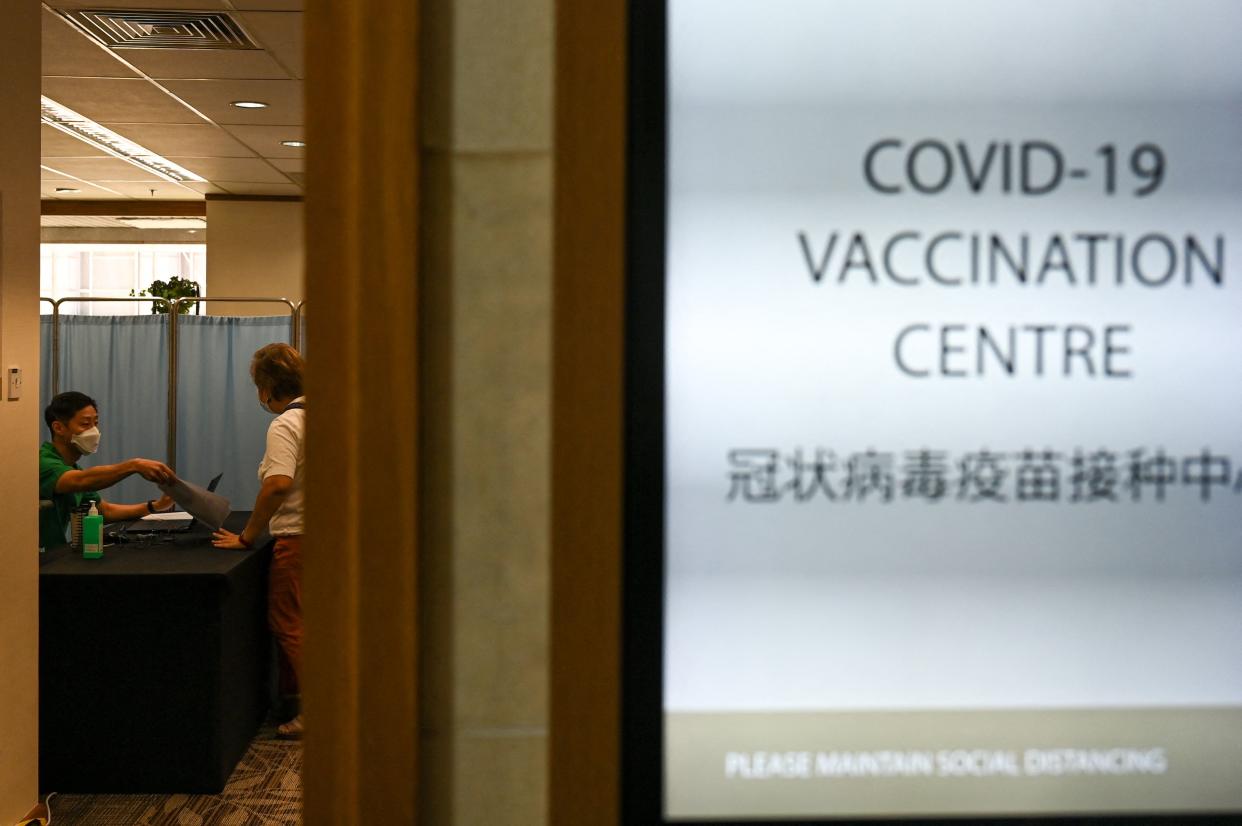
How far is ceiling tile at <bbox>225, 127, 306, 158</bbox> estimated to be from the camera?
6523 mm

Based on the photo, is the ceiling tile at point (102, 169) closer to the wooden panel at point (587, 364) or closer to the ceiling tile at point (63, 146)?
the ceiling tile at point (63, 146)

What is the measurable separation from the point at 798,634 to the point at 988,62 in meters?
0.46

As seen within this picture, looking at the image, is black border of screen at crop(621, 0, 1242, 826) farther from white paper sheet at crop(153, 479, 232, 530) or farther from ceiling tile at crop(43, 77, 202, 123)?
ceiling tile at crop(43, 77, 202, 123)

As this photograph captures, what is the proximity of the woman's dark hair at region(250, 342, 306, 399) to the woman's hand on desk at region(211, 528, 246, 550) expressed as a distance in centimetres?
62

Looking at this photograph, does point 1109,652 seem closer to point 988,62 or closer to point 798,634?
point 798,634

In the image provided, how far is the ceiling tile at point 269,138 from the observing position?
652 cm

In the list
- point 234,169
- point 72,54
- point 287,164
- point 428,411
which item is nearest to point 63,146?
point 234,169

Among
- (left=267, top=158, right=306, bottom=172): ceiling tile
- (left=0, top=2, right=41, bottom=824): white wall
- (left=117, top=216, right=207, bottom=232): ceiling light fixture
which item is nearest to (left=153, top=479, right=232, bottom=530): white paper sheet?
(left=0, top=2, right=41, bottom=824): white wall

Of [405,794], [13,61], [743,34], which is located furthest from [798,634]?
[13,61]

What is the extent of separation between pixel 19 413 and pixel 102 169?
18.8 ft

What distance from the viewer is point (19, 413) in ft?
10.4

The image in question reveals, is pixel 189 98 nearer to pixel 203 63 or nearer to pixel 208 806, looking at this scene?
pixel 203 63

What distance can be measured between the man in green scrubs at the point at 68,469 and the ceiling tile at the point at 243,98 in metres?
2.09

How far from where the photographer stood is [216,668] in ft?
12.3
